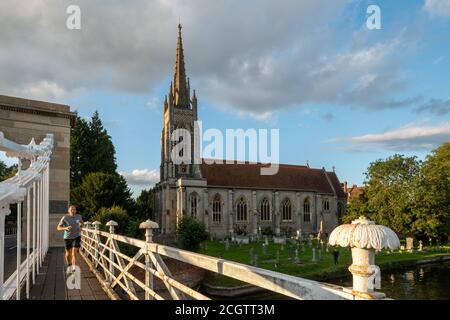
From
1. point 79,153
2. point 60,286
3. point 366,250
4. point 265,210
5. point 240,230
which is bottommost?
point 240,230

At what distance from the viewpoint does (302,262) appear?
98.3 feet

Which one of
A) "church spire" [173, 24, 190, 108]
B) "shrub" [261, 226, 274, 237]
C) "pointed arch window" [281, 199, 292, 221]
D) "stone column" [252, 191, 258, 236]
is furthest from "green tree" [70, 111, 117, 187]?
"pointed arch window" [281, 199, 292, 221]

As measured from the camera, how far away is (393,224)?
143ft

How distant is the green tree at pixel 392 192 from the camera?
1709 inches

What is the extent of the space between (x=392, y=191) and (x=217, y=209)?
22450 millimetres

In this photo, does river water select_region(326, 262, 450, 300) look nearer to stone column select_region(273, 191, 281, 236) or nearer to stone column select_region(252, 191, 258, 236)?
stone column select_region(273, 191, 281, 236)

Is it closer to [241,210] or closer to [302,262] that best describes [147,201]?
[241,210]

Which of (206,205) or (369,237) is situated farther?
(206,205)

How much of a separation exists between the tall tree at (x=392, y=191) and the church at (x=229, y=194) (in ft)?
31.6

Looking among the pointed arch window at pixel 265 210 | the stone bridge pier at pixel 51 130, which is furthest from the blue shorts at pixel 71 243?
the pointed arch window at pixel 265 210

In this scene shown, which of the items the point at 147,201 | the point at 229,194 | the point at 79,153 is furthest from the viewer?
the point at 147,201

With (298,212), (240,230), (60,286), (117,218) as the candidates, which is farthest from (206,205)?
(60,286)

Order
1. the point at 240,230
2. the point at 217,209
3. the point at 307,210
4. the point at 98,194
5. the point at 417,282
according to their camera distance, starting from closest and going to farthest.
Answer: the point at 417,282, the point at 98,194, the point at 240,230, the point at 217,209, the point at 307,210

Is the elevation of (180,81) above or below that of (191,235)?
above
